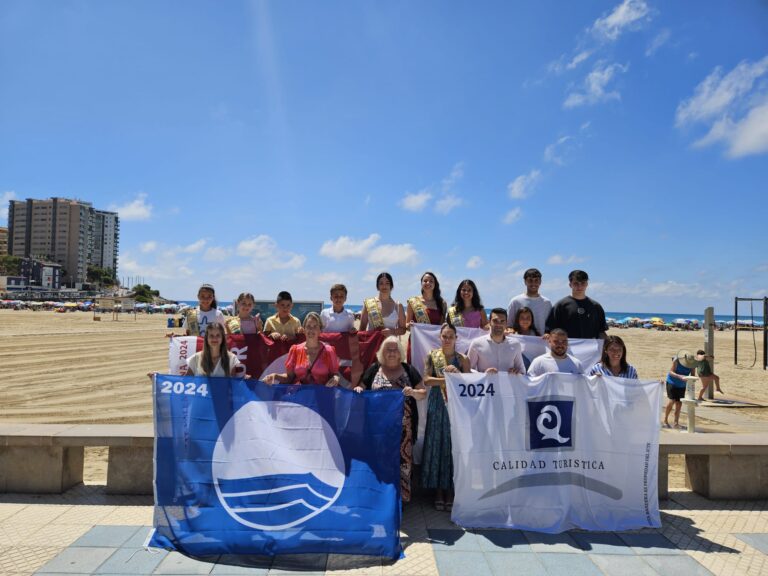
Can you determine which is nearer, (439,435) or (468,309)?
(439,435)

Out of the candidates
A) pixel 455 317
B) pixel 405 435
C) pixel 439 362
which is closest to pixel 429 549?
pixel 405 435

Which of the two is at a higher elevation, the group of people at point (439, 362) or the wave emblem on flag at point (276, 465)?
the group of people at point (439, 362)

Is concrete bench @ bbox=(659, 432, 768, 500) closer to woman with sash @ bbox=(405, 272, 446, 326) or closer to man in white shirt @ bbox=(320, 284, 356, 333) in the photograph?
woman with sash @ bbox=(405, 272, 446, 326)

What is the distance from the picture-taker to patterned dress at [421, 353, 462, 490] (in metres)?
4.70

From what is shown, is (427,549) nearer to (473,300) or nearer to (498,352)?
(498,352)

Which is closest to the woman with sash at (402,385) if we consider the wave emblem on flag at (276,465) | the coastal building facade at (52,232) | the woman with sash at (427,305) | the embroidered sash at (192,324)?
the wave emblem on flag at (276,465)

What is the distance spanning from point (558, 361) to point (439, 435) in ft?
4.73

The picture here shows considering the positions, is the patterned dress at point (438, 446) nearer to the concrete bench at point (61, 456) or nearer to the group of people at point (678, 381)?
the concrete bench at point (61, 456)

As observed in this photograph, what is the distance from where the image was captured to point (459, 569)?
357 centimetres

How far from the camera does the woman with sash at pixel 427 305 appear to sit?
5.77 meters

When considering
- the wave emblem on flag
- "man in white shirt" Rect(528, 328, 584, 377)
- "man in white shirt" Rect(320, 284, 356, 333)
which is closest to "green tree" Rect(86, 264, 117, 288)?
"man in white shirt" Rect(320, 284, 356, 333)

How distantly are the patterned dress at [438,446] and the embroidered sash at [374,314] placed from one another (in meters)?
1.29

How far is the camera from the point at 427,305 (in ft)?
19.3

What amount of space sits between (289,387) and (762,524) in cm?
486
